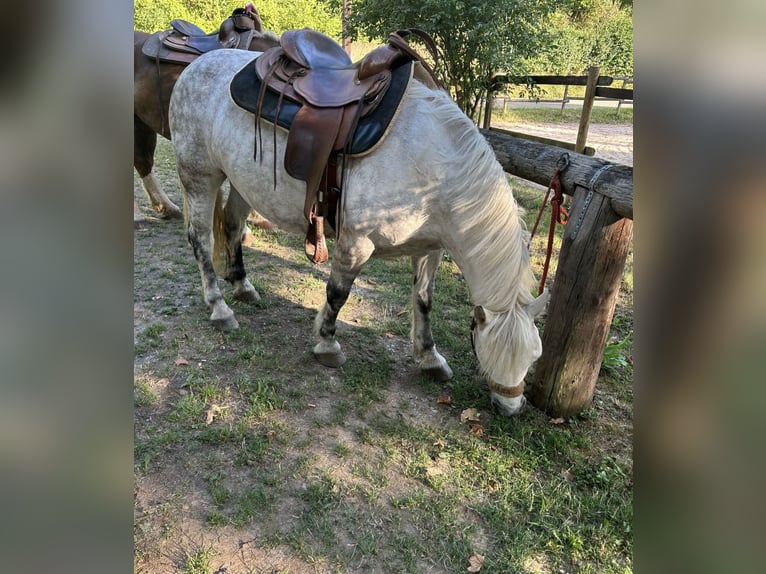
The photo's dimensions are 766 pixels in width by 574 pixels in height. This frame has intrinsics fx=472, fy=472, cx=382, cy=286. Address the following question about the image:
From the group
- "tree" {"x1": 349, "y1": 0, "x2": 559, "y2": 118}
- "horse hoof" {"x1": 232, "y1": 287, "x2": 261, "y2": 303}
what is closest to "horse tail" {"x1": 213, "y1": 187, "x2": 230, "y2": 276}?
"horse hoof" {"x1": 232, "y1": 287, "x2": 261, "y2": 303}

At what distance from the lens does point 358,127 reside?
2545mm

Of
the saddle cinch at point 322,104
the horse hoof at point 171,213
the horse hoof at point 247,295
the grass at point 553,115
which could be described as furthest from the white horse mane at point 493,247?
the grass at point 553,115

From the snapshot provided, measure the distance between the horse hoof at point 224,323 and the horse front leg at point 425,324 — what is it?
1368mm

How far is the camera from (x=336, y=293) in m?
2.95

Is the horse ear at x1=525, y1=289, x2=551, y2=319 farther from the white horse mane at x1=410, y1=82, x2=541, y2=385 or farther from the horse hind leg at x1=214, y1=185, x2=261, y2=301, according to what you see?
the horse hind leg at x1=214, y1=185, x2=261, y2=301

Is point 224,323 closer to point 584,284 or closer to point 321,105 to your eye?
point 321,105

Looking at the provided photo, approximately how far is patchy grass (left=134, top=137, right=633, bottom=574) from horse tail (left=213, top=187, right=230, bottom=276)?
0.40 metres

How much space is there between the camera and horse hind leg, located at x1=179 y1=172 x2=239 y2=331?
11.2 feet

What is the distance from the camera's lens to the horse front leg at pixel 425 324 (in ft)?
10.2

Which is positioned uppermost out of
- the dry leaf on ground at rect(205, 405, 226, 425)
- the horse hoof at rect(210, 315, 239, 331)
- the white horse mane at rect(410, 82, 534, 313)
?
the white horse mane at rect(410, 82, 534, 313)

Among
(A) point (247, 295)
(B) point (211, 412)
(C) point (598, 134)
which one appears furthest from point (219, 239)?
(C) point (598, 134)

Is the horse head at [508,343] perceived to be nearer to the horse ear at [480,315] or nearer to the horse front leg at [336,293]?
the horse ear at [480,315]
